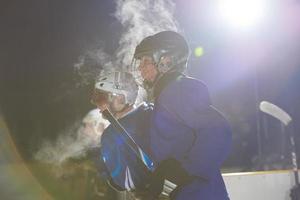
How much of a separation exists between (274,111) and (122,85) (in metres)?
2.70

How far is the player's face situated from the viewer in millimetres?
3248

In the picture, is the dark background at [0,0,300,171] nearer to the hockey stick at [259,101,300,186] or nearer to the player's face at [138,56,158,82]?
the player's face at [138,56,158,82]

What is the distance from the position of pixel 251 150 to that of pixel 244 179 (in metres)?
1.57

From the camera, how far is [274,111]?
5.38m

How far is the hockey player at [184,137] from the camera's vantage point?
2990 millimetres

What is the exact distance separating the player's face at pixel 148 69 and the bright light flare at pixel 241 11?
1515 mm

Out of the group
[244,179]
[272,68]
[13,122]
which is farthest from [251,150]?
[13,122]

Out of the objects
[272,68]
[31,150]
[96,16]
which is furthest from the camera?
[272,68]

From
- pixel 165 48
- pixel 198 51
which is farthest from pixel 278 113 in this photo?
pixel 165 48

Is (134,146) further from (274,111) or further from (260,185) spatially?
(274,111)

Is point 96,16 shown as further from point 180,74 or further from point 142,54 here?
point 180,74

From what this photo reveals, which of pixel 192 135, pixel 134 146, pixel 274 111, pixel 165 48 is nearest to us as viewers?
pixel 192 135

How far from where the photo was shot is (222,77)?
4582 millimetres

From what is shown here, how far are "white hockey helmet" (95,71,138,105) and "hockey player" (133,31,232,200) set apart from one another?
0.79 feet
